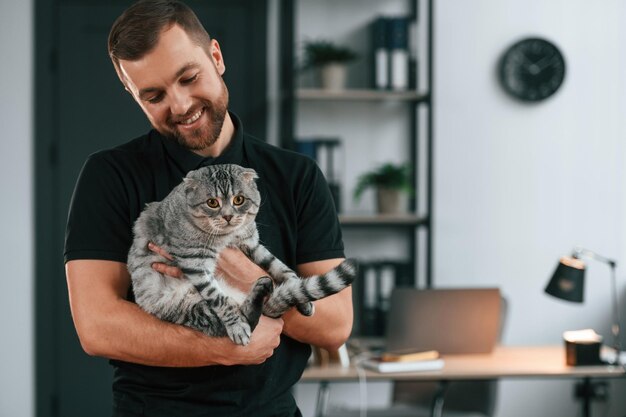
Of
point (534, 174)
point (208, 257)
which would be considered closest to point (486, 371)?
point (534, 174)

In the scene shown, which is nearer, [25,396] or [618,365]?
[618,365]

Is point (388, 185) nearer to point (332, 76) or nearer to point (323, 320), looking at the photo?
point (332, 76)

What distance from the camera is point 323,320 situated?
1525 mm

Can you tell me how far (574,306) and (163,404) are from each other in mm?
3852

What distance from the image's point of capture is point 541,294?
4.92 meters

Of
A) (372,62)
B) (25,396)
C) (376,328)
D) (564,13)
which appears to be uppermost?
(564,13)

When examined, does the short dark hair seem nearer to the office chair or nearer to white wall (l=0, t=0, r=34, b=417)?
the office chair

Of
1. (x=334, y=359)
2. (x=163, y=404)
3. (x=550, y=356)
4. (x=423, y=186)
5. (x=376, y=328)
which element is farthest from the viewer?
(x=423, y=186)

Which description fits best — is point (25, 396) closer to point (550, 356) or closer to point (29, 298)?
point (29, 298)

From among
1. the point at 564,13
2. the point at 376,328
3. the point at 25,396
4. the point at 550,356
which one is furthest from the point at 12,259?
the point at 564,13

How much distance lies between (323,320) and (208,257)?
0.83 feet

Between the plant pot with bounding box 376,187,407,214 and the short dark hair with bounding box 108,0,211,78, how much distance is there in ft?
10.6

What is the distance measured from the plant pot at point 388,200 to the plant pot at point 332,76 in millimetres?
587

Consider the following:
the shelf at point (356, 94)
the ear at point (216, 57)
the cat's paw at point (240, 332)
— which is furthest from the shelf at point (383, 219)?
the cat's paw at point (240, 332)
